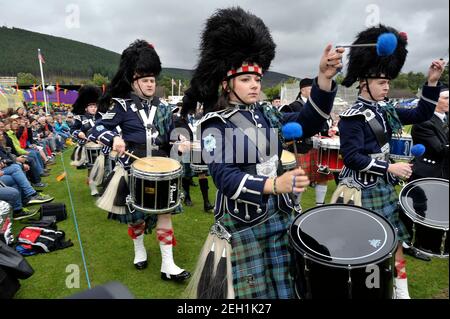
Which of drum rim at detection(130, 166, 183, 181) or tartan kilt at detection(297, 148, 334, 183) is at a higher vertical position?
drum rim at detection(130, 166, 183, 181)

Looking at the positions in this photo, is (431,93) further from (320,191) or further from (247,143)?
(320,191)

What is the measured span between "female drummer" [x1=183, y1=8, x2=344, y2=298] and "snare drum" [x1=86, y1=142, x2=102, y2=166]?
572 cm

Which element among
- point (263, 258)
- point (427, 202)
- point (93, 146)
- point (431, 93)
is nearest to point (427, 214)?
point (427, 202)

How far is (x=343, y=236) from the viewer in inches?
77.9

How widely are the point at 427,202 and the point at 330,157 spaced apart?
3.44m

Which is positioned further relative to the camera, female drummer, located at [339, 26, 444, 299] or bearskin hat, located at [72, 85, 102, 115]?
bearskin hat, located at [72, 85, 102, 115]

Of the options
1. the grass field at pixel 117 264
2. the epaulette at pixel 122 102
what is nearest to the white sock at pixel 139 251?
the grass field at pixel 117 264

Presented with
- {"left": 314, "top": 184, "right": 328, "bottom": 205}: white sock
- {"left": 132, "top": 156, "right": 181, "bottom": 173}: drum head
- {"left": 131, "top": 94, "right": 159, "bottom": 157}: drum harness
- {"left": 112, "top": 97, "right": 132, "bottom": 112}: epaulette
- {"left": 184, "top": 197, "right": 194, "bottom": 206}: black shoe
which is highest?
{"left": 112, "top": 97, "right": 132, "bottom": 112}: epaulette

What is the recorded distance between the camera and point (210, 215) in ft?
19.9

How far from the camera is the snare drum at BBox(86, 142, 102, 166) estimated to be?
7.53m

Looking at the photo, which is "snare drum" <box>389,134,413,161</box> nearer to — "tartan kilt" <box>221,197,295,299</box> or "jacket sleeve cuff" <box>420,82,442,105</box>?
"jacket sleeve cuff" <box>420,82,442,105</box>

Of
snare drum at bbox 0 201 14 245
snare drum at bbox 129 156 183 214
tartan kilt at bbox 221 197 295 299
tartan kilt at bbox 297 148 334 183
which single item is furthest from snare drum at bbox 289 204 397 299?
tartan kilt at bbox 297 148 334 183
